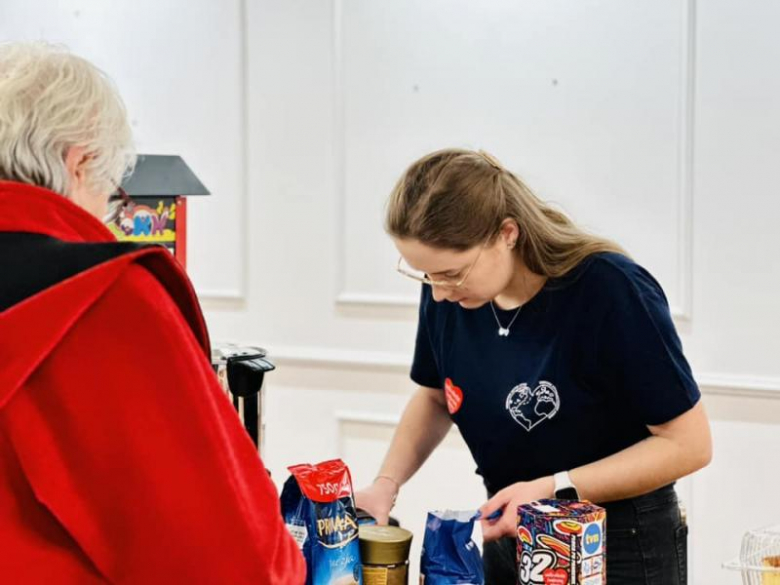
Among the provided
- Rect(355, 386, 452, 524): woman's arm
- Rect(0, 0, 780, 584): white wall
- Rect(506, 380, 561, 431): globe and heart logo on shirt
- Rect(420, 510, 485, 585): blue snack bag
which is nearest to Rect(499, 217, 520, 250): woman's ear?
Rect(506, 380, 561, 431): globe and heart logo on shirt

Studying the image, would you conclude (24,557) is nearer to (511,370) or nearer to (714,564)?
(511,370)

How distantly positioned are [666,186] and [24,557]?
6.93ft

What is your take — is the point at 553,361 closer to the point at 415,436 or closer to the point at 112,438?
the point at 415,436

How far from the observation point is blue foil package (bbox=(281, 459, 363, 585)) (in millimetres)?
1258

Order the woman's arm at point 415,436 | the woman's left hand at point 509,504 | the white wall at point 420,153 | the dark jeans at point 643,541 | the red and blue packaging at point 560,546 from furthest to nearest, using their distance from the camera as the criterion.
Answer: the white wall at point 420,153 → the woman's arm at point 415,436 → the dark jeans at point 643,541 → the woman's left hand at point 509,504 → the red and blue packaging at point 560,546

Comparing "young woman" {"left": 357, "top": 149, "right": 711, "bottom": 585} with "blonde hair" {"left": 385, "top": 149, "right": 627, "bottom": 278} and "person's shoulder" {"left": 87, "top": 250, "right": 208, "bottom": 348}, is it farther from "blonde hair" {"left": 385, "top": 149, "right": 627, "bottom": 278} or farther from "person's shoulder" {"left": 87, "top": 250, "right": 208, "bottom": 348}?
"person's shoulder" {"left": 87, "top": 250, "right": 208, "bottom": 348}

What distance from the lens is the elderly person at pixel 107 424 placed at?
94 centimetres

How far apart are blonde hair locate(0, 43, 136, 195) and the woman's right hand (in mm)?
703

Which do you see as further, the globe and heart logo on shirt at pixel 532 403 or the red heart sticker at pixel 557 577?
the globe and heart logo on shirt at pixel 532 403

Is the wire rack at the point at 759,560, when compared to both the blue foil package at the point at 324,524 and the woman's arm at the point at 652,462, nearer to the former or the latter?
the woman's arm at the point at 652,462

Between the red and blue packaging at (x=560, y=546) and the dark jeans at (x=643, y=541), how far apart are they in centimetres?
40

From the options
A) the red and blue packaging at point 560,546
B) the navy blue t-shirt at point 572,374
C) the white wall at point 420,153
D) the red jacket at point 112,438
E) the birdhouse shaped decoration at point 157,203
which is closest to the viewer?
the red jacket at point 112,438

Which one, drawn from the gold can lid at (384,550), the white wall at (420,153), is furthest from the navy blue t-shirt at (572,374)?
the white wall at (420,153)

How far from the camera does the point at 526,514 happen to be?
1244 millimetres
